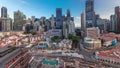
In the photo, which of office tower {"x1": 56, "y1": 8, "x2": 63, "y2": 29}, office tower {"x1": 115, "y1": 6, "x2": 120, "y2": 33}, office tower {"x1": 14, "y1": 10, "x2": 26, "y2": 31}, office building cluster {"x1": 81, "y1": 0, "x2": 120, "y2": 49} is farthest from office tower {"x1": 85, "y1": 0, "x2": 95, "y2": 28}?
office tower {"x1": 14, "y1": 10, "x2": 26, "y2": 31}

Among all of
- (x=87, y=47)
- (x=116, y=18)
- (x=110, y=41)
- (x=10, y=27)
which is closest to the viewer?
(x=87, y=47)

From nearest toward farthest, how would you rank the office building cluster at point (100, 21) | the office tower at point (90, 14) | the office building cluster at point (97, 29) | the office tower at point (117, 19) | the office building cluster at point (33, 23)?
the office building cluster at point (97, 29), the office tower at point (117, 19), the office building cluster at point (100, 21), the office building cluster at point (33, 23), the office tower at point (90, 14)

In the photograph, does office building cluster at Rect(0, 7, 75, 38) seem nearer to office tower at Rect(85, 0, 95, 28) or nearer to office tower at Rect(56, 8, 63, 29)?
office tower at Rect(56, 8, 63, 29)

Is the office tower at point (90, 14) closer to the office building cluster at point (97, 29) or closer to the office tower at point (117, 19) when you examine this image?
the office building cluster at point (97, 29)

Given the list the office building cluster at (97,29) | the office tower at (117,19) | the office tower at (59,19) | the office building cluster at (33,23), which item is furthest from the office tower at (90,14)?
the office tower at (117,19)

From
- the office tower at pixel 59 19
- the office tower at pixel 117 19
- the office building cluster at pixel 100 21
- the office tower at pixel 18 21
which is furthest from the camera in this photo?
the office tower at pixel 18 21

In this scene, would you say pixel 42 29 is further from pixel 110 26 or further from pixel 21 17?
pixel 110 26

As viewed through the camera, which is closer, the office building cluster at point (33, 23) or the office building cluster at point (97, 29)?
the office building cluster at point (97, 29)

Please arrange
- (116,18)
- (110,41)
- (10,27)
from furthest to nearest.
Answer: (10,27)
(116,18)
(110,41)

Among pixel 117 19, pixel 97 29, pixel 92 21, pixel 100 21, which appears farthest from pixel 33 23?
pixel 117 19

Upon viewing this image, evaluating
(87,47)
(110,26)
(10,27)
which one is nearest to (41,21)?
(10,27)

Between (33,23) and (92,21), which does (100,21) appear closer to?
(92,21)
